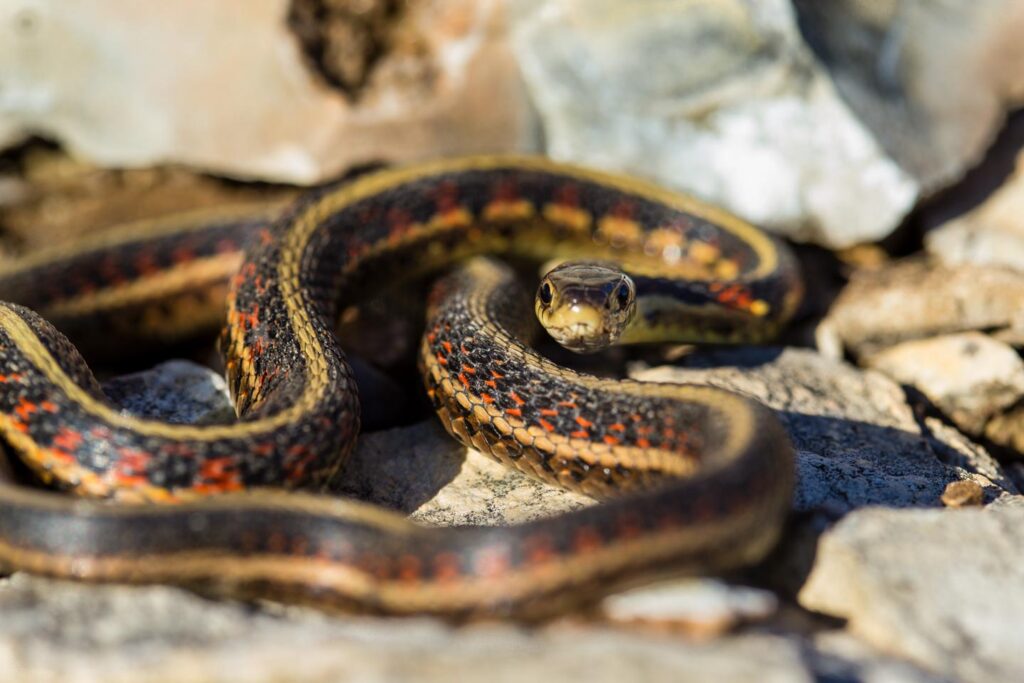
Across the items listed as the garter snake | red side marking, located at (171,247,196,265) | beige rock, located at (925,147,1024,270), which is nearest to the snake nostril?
the garter snake

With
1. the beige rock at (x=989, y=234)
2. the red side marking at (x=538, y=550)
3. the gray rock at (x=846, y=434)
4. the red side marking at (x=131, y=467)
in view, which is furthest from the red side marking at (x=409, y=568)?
the beige rock at (x=989, y=234)

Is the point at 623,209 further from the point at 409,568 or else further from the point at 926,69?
the point at 409,568

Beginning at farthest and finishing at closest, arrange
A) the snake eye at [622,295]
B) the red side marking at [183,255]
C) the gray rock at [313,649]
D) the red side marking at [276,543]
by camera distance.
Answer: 1. the red side marking at [183,255]
2. the snake eye at [622,295]
3. the red side marking at [276,543]
4. the gray rock at [313,649]

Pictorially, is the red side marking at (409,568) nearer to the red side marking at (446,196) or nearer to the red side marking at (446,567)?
the red side marking at (446,567)

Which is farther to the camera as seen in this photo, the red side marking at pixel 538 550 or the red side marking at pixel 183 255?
the red side marking at pixel 183 255

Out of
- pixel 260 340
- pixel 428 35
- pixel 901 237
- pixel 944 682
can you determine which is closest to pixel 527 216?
pixel 428 35

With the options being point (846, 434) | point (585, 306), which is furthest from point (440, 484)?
point (846, 434)

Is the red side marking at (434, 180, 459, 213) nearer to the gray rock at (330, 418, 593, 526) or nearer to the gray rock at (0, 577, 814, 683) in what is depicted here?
the gray rock at (330, 418, 593, 526)
